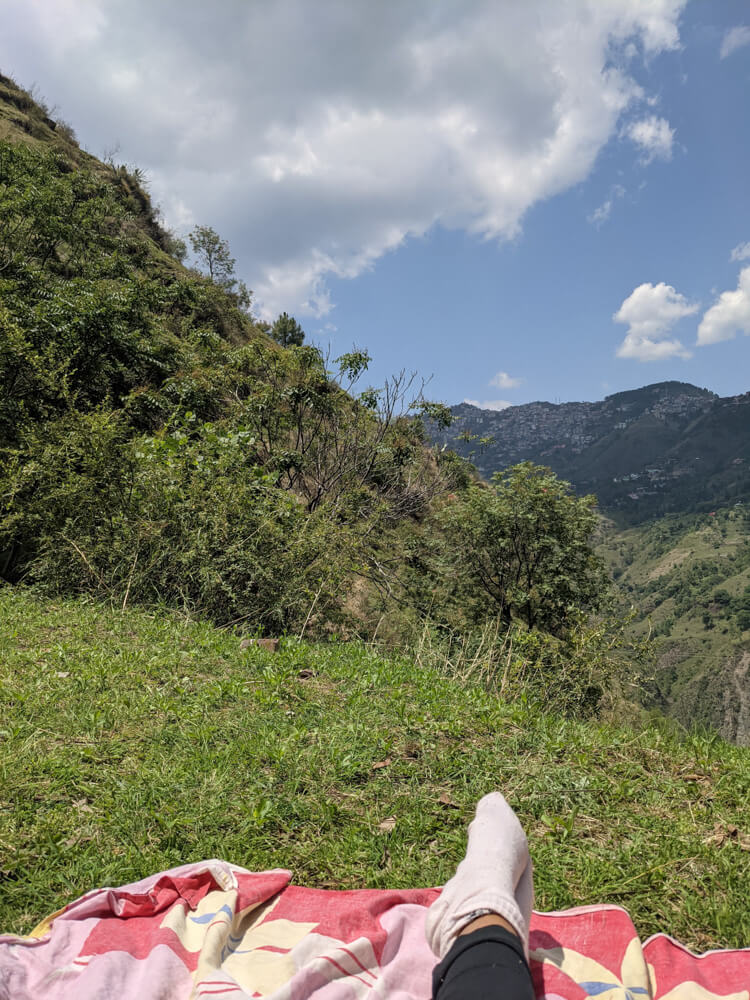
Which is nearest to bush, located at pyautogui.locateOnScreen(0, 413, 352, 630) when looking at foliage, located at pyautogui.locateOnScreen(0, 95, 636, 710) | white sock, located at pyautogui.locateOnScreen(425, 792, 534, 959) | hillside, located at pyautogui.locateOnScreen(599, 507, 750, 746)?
foliage, located at pyautogui.locateOnScreen(0, 95, 636, 710)

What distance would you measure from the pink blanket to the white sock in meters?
0.25

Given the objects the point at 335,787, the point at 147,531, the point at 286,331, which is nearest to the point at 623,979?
the point at 335,787

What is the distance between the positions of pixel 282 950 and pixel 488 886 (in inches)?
30.9

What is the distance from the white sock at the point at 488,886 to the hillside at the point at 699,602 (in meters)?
48.3

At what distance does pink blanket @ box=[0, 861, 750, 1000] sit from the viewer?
1724 millimetres

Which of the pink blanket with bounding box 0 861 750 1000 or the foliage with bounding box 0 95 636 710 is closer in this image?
the pink blanket with bounding box 0 861 750 1000

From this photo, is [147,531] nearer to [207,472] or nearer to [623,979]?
[207,472]

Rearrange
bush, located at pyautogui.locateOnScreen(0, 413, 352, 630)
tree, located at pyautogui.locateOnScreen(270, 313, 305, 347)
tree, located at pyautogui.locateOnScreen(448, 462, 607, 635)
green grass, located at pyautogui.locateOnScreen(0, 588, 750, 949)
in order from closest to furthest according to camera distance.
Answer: green grass, located at pyautogui.locateOnScreen(0, 588, 750, 949) → bush, located at pyautogui.locateOnScreen(0, 413, 352, 630) → tree, located at pyautogui.locateOnScreen(448, 462, 607, 635) → tree, located at pyautogui.locateOnScreen(270, 313, 305, 347)

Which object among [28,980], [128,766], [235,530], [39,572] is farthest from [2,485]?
[28,980]

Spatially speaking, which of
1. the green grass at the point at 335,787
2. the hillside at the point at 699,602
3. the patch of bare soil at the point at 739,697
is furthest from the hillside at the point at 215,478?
the patch of bare soil at the point at 739,697

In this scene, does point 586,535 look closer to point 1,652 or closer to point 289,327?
point 1,652

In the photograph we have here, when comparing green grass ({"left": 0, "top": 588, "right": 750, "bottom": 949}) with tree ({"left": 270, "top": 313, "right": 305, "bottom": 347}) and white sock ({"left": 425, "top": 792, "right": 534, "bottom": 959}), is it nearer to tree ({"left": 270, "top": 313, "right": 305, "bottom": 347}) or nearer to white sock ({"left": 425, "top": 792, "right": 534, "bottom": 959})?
white sock ({"left": 425, "top": 792, "right": 534, "bottom": 959})

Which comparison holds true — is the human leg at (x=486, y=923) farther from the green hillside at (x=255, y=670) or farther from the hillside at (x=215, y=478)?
the hillside at (x=215, y=478)

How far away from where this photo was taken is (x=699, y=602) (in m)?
128
